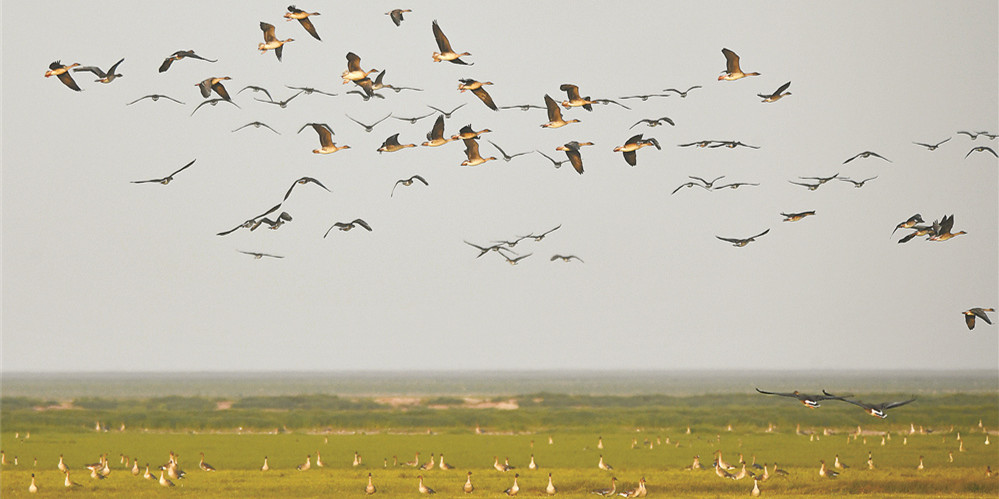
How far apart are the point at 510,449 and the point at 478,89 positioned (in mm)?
21845

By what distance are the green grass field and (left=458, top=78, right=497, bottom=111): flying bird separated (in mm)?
11917

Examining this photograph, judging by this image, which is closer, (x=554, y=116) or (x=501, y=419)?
Result: (x=554, y=116)

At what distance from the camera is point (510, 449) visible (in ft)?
142

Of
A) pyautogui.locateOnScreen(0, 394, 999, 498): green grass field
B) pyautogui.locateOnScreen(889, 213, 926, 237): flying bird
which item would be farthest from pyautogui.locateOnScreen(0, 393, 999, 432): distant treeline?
pyautogui.locateOnScreen(889, 213, 926, 237): flying bird

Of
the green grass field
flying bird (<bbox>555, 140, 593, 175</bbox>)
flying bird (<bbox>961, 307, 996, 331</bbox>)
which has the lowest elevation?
the green grass field

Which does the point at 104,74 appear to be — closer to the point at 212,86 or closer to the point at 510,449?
the point at 212,86

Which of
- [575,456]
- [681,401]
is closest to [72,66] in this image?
[575,456]

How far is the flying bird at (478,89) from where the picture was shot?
2417cm

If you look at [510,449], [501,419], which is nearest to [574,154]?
[510,449]

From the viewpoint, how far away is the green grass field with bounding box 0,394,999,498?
3294 centimetres

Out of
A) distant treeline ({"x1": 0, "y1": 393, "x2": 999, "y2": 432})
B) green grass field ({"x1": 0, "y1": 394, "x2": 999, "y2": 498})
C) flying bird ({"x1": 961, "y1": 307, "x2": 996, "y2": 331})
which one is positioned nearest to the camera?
flying bird ({"x1": 961, "y1": 307, "x2": 996, "y2": 331})

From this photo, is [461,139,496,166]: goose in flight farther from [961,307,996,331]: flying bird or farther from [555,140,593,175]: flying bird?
[961,307,996,331]: flying bird

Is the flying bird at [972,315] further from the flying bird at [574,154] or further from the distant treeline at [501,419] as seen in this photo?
the distant treeline at [501,419]

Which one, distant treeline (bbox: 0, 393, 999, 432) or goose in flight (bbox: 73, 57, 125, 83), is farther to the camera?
distant treeline (bbox: 0, 393, 999, 432)
